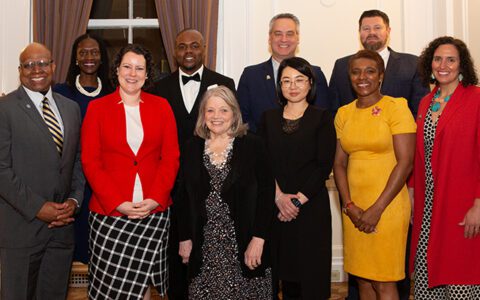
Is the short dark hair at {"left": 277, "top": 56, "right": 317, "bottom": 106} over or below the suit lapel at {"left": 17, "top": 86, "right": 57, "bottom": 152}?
over

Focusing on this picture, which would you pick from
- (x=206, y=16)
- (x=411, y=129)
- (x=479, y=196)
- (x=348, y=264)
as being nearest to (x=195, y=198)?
(x=348, y=264)

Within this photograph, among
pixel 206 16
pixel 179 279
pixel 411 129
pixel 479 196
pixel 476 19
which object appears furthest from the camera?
pixel 206 16

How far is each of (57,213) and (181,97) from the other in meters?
1.14

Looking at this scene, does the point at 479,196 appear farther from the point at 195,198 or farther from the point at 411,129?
the point at 195,198

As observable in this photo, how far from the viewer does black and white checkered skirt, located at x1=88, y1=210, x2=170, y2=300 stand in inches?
112

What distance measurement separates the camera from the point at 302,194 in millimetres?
2982

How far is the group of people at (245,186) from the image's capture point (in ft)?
9.33

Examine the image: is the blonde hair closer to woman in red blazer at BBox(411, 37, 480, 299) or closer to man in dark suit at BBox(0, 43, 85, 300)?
man in dark suit at BBox(0, 43, 85, 300)

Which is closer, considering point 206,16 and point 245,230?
point 245,230

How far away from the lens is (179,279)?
343cm

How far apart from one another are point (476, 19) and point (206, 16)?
2365mm

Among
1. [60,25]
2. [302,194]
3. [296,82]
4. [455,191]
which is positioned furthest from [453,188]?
[60,25]

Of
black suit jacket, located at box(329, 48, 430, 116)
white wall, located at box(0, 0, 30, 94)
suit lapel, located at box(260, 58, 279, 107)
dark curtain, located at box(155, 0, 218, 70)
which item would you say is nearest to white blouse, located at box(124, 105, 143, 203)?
suit lapel, located at box(260, 58, 279, 107)

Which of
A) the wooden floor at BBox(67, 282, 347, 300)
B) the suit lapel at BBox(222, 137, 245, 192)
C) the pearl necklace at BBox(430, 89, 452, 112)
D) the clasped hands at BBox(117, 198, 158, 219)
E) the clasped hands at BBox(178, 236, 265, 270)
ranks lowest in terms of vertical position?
the wooden floor at BBox(67, 282, 347, 300)
